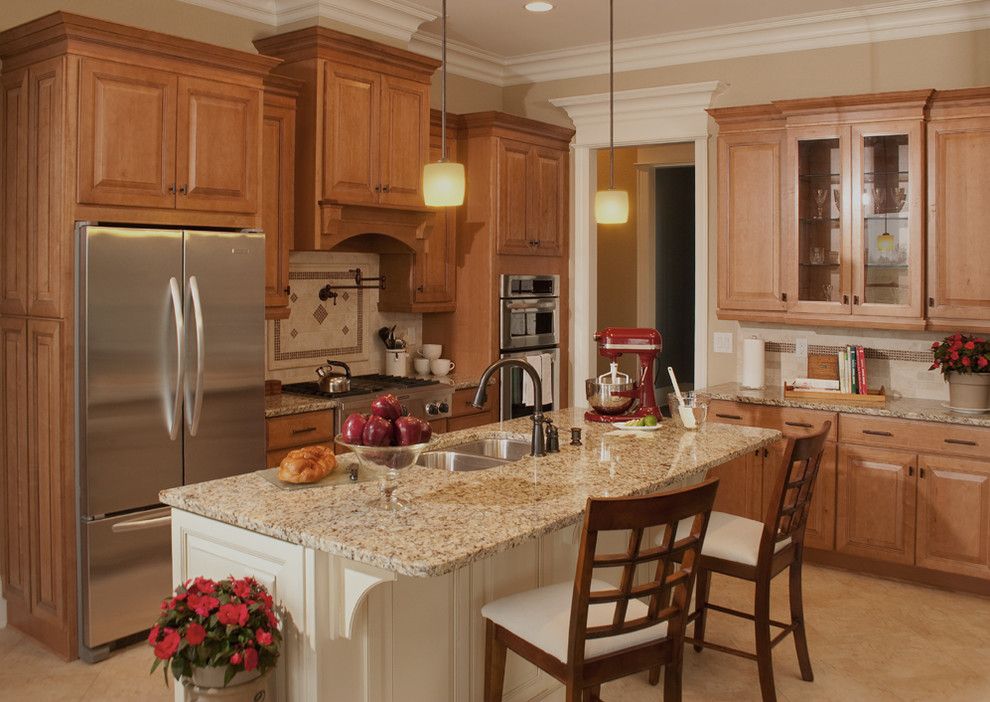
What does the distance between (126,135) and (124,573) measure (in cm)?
169

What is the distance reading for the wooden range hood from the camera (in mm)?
4598

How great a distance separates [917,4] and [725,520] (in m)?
3.06

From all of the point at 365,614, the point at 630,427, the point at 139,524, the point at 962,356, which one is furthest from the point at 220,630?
the point at 962,356

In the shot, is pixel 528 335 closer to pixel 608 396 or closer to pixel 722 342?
pixel 722 342

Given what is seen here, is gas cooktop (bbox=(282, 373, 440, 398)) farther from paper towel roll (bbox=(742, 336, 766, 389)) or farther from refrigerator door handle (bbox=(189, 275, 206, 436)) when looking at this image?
paper towel roll (bbox=(742, 336, 766, 389))

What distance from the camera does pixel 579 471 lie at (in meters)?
3.00

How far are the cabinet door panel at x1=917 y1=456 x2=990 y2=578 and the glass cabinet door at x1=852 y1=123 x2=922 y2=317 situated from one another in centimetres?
80

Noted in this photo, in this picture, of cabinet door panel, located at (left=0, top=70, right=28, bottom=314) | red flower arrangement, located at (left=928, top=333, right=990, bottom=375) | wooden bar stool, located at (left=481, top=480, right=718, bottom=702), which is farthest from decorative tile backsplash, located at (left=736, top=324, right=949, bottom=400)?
cabinet door panel, located at (left=0, top=70, right=28, bottom=314)

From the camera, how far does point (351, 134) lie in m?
4.73

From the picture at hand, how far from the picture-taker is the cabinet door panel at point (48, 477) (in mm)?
3596

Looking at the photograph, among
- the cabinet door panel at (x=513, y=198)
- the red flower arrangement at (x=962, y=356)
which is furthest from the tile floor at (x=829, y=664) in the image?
the cabinet door panel at (x=513, y=198)

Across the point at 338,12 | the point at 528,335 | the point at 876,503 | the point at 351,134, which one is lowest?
the point at 876,503

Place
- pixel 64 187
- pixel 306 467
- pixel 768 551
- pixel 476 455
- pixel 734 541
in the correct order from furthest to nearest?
1. pixel 64 187
2. pixel 476 455
3. pixel 734 541
4. pixel 768 551
5. pixel 306 467

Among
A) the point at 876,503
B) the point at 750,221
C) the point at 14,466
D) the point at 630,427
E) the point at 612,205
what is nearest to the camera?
the point at 630,427
